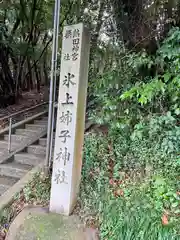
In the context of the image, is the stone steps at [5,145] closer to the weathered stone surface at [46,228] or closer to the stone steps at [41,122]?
the stone steps at [41,122]

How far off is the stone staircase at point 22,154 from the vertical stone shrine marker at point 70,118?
1.26m

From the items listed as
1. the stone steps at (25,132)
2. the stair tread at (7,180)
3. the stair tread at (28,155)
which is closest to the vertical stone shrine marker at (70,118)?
the stair tread at (7,180)

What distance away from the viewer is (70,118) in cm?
273

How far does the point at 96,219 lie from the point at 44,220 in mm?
611

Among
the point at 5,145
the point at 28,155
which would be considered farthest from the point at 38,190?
the point at 5,145

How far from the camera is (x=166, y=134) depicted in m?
2.74

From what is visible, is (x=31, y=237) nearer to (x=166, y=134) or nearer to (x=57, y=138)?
(x=57, y=138)

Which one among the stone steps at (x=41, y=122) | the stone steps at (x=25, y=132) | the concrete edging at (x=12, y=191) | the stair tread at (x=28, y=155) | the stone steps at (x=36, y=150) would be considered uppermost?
the stone steps at (x=41, y=122)

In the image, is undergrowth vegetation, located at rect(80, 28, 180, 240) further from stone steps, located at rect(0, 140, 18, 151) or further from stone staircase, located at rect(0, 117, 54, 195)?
stone steps, located at rect(0, 140, 18, 151)

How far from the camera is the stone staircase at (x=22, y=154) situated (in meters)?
3.88

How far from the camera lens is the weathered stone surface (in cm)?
252

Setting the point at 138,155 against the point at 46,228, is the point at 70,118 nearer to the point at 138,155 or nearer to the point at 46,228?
the point at 138,155

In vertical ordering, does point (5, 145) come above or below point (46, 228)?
above

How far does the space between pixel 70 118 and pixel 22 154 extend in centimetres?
206
